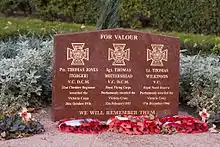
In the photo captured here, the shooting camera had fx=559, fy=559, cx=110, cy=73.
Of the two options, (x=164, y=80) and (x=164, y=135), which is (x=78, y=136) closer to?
(x=164, y=135)

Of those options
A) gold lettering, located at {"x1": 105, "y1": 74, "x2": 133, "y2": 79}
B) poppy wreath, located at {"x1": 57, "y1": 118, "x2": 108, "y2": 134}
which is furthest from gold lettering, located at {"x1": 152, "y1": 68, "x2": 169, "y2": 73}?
poppy wreath, located at {"x1": 57, "y1": 118, "x2": 108, "y2": 134}

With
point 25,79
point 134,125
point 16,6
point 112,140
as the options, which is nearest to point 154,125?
point 134,125

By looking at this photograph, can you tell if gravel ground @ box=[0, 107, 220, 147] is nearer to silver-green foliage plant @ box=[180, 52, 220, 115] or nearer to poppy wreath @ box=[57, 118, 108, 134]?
poppy wreath @ box=[57, 118, 108, 134]

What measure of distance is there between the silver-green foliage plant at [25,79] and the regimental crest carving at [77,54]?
585 millimetres

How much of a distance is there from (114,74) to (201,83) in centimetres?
114

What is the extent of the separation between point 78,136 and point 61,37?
110 cm

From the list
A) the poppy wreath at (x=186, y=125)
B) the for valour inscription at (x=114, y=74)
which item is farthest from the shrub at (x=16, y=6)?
the poppy wreath at (x=186, y=125)

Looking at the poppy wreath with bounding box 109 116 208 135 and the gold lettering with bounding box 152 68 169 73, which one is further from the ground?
the gold lettering with bounding box 152 68 169 73

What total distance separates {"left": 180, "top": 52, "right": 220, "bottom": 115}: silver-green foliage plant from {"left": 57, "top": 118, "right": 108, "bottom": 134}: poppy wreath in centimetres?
125

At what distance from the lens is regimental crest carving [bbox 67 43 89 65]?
573 cm

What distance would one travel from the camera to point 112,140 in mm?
5082

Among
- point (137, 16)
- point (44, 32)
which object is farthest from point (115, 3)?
point (137, 16)

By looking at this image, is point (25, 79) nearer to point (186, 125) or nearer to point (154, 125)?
point (154, 125)

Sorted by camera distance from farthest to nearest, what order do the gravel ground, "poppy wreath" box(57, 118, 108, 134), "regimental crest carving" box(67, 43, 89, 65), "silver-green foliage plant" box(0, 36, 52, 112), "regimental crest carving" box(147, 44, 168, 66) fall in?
"silver-green foliage plant" box(0, 36, 52, 112) → "regimental crest carving" box(147, 44, 168, 66) → "regimental crest carving" box(67, 43, 89, 65) → "poppy wreath" box(57, 118, 108, 134) → the gravel ground
